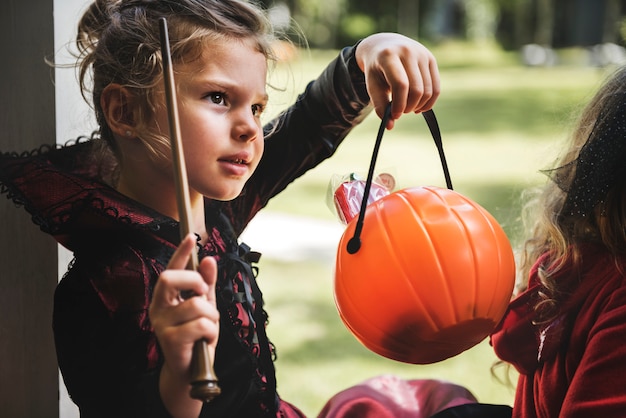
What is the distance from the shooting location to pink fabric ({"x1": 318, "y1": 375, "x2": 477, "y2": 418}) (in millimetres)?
1394

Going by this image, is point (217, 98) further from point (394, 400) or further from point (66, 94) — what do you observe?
point (394, 400)

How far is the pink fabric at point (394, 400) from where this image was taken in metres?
1.39

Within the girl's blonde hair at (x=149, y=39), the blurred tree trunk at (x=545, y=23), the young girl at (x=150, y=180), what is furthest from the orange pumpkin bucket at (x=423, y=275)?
the blurred tree trunk at (x=545, y=23)

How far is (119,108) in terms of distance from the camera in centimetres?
106

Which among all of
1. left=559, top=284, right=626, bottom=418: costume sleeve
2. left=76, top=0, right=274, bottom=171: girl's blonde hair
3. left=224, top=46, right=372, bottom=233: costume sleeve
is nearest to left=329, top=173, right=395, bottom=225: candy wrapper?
left=224, top=46, right=372, bottom=233: costume sleeve

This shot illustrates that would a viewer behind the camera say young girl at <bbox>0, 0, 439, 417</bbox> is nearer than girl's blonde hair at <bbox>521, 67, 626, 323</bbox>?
Yes

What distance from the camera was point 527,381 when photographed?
48.7 inches

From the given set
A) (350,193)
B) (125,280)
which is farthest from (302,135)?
(125,280)

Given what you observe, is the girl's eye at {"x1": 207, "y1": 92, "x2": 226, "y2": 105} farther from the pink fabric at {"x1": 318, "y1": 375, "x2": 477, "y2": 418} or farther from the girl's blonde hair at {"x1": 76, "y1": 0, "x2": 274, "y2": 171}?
the pink fabric at {"x1": 318, "y1": 375, "x2": 477, "y2": 418}

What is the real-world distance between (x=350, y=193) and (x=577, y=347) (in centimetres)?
38

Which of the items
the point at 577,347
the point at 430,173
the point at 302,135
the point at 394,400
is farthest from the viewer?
the point at 430,173

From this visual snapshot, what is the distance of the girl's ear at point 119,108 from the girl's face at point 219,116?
0.04 meters

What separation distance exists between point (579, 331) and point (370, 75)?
46cm

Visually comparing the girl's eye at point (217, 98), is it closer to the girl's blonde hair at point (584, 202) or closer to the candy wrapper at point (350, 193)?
the candy wrapper at point (350, 193)
